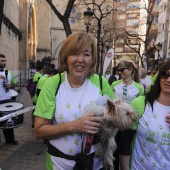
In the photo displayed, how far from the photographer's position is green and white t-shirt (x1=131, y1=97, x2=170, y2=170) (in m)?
1.85

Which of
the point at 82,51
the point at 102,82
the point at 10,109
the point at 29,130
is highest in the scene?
the point at 82,51

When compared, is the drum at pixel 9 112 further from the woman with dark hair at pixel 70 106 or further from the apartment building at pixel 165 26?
the apartment building at pixel 165 26

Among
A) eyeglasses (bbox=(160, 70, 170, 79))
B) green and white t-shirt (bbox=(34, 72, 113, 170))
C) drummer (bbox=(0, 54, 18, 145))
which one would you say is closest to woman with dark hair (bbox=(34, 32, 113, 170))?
green and white t-shirt (bbox=(34, 72, 113, 170))

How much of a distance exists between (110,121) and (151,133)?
0.54 metres

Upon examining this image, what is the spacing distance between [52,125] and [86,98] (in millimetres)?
346

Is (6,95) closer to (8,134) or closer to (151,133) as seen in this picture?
(8,134)

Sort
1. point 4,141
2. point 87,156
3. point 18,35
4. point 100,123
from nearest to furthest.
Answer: point 100,123, point 87,156, point 4,141, point 18,35

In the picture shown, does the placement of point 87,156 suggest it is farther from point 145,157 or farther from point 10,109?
point 10,109

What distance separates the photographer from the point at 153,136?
185 centimetres

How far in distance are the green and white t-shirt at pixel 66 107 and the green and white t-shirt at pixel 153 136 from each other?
43 centimetres

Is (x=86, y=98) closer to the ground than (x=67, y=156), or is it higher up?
higher up

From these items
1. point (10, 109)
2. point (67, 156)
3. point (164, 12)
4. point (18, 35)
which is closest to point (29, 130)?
point (10, 109)

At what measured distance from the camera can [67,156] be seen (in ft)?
5.62

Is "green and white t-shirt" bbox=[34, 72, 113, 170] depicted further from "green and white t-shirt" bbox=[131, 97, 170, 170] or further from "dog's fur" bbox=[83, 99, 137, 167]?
"green and white t-shirt" bbox=[131, 97, 170, 170]
